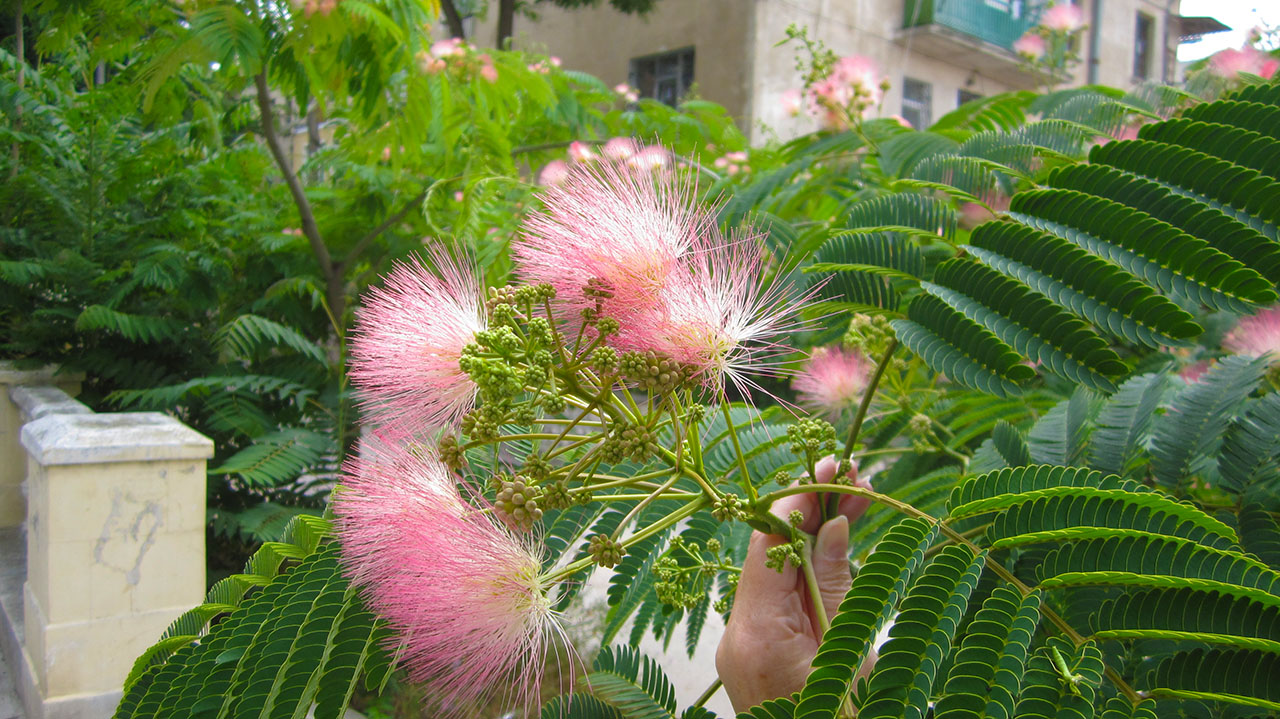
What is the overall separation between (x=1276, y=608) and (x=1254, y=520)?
0.49 metres

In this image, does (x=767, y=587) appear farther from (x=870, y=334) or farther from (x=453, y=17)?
(x=453, y=17)

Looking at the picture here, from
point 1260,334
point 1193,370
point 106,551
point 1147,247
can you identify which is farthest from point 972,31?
point 1147,247

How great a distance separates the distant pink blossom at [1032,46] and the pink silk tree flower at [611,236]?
4.17 metres

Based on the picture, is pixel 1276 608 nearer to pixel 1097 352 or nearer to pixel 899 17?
pixel 1097 352

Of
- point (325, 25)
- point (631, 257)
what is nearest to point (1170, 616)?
point (631, 257)

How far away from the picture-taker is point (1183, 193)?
0.99 m

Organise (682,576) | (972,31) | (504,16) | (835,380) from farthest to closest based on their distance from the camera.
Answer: (972,31), (504,16), (835,380), (682,576)

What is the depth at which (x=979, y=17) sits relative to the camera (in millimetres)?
13523

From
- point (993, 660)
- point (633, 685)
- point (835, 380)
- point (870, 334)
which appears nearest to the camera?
point (993, 660)

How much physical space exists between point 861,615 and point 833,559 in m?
0.28

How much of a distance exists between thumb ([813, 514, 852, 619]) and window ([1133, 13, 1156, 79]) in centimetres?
1807

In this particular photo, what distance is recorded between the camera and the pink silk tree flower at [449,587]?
84cm

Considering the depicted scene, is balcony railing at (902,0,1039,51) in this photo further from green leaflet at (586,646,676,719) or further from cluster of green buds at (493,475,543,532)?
cluster of green buds at (493,475,543,532)

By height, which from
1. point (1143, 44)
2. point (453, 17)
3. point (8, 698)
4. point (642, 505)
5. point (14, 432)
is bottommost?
point (8, 698)
